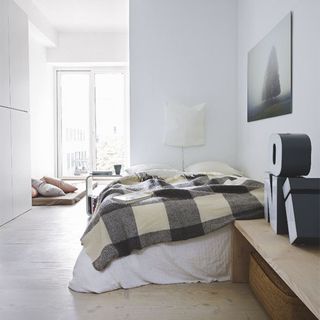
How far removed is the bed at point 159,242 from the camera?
188 cm

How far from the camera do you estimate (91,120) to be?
6.41 m

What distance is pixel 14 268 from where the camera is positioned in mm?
2266

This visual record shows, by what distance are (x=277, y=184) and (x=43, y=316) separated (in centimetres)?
124

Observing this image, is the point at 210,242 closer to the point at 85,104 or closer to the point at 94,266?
the point at 94,266

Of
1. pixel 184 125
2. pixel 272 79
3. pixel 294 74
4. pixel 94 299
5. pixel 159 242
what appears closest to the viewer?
pixel 94 299

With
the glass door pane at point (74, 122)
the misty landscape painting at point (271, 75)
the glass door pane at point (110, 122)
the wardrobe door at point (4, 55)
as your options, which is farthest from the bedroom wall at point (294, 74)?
the glass door pane at point (74, 122)

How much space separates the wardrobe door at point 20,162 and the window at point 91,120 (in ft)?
7.42

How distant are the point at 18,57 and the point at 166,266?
9.94ft

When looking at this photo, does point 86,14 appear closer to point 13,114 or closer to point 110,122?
point 110,122

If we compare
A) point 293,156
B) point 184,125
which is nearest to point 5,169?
point 184,125

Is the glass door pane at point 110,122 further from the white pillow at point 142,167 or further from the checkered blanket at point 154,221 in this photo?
the checkered blanket at point 154,221

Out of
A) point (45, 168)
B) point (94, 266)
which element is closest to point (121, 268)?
point (94, 266)

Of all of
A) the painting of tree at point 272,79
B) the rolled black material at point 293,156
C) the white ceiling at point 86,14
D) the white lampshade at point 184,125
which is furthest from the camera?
the white ceiling at point 86,14

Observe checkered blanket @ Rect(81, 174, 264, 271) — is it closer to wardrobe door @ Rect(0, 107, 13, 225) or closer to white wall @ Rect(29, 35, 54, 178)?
wardrobe door @ Rect(0, 107, 13, 225)
